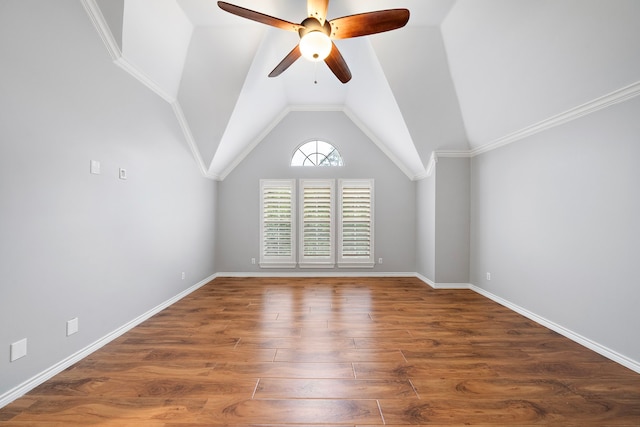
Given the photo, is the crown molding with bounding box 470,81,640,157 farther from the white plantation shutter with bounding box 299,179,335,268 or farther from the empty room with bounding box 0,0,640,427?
the white plantation shutter with bounding box 299,179,335,268

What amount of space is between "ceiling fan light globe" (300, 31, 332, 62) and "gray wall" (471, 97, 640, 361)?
2.39 m

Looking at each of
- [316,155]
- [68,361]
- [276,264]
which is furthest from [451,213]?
[68,361]

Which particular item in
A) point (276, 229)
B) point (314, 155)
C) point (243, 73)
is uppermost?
point (243, 73)

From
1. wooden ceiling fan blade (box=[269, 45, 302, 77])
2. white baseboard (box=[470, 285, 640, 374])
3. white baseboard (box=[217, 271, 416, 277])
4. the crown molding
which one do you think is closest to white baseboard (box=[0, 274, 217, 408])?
white baseboard (box=[217, 271, 416, 277])

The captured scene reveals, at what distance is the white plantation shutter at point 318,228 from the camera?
5.62m

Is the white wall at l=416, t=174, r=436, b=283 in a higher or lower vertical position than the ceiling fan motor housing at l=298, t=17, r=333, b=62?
lower

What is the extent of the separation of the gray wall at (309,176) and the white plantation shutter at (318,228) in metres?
0.21

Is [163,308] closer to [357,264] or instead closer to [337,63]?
[357,264]

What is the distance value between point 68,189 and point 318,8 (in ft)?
7.63

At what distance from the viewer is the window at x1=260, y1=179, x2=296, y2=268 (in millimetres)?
5625

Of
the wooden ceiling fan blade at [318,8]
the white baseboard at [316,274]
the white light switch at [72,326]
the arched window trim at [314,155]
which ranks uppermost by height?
the wooden ceiling fan blade at [318,8]

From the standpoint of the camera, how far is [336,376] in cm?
211

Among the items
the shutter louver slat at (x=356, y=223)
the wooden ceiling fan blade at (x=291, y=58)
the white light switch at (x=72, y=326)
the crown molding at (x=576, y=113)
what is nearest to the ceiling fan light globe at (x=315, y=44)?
the wooden ceiling fan blade at (x=291, y=58)

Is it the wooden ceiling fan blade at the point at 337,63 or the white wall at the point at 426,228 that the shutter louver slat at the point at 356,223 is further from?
the wooden ceiling fan blade at the point at 337,63
